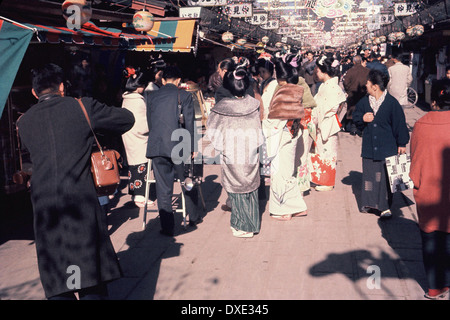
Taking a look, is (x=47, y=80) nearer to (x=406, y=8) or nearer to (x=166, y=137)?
(x=166, y=137)

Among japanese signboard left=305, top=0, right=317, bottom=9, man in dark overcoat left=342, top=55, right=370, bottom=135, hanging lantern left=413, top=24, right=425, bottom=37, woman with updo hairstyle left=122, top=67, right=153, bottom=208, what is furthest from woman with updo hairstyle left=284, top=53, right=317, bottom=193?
japanese signboard left=305, top=0, right=317, bottom=9

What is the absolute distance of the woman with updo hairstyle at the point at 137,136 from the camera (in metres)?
6.30

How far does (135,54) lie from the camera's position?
35.7ft

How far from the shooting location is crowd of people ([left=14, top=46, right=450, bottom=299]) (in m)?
2.93

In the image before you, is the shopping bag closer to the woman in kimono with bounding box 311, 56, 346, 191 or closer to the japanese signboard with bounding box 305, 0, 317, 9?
the woman in kimono with bounding box 311, 56, 346, 191

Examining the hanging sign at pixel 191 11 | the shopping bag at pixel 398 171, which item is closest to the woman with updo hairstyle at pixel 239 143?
the shopping bag at pixel 398 171

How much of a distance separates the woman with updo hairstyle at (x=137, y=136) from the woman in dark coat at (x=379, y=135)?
2954 mm

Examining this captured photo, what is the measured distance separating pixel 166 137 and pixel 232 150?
2.55 feet

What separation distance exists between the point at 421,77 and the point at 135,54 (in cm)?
1428

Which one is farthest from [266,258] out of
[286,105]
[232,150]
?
[286,105]

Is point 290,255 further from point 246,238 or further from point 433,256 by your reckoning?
point 433,256
